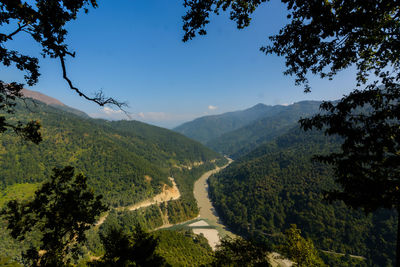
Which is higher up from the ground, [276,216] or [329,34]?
[329,34]

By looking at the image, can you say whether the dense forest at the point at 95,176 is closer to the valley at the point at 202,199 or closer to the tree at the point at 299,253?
the valley at the point at 202,199

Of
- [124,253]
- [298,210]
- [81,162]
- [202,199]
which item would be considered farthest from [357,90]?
[81,162]

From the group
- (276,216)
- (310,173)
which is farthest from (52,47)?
(310,173)

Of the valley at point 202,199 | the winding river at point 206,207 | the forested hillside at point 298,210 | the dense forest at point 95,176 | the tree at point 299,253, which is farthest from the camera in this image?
the winding river at point 206,207

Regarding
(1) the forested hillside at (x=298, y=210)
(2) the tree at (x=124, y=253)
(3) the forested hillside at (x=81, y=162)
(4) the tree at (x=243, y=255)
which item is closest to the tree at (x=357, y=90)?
(4) the tree at (x=243, y=255)

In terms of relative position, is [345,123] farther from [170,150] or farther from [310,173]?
[170,150]

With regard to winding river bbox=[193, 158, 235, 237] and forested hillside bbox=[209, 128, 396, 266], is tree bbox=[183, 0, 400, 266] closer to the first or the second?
forested hillside bbox=[209, 128, 396, 266]
